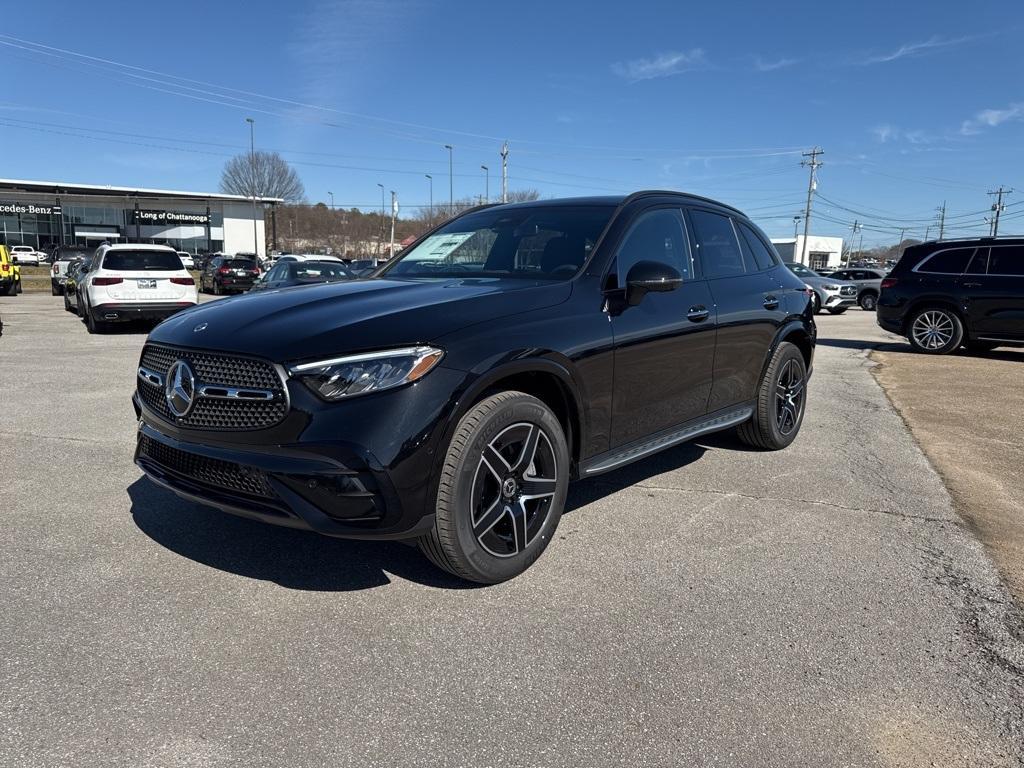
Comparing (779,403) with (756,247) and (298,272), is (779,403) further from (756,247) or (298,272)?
(298,272)

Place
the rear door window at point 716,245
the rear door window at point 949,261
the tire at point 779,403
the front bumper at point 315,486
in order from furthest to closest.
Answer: the rear door window at point 949,261
the tire at point 779,403
the rear door window at point 716,245
the front bumper at point 315,486

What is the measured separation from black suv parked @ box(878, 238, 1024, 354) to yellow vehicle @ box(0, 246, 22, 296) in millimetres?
26549

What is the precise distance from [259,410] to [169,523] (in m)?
1.47

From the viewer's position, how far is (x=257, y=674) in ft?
8.24

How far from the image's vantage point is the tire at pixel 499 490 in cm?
290

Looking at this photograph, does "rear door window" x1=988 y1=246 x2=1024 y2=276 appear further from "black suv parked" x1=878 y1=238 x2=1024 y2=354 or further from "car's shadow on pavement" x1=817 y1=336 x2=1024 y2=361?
"car's shadow on pavement" x1=817 y1=336 x2=1024 y2=361

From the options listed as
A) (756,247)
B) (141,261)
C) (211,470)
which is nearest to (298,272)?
(141,261)

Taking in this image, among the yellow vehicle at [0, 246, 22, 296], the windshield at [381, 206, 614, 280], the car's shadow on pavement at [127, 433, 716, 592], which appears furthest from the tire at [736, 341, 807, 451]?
the yellow vehicle at [0, 246, 22, 296]

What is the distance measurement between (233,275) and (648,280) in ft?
92.8

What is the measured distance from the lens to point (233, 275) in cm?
2895

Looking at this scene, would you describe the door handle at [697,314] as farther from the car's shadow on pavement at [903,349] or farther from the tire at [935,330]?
the car's shadow on pavement at [903,349]

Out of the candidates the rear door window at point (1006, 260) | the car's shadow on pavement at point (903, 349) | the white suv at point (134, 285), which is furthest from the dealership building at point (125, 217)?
the rear door window at point (1006, 260)

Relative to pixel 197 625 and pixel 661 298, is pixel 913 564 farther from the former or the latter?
pixel 197 625

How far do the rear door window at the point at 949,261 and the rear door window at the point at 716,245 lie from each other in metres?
8.68
